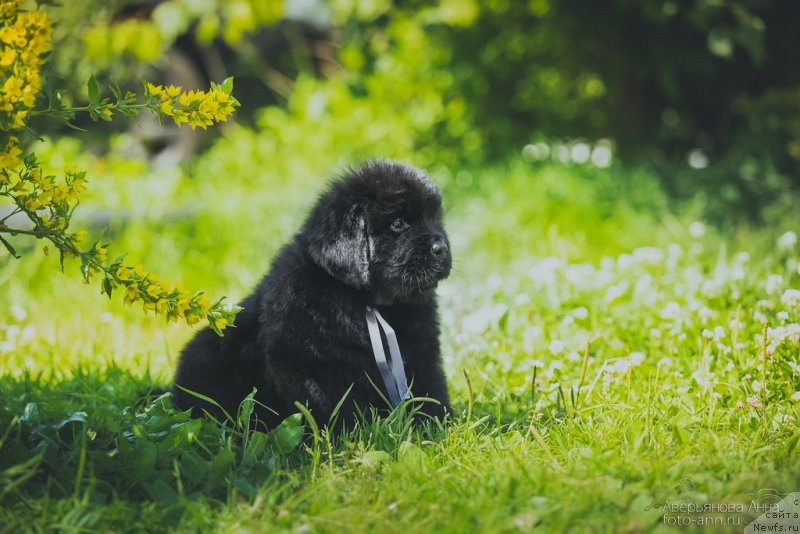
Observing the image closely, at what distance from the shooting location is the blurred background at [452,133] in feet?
17.9

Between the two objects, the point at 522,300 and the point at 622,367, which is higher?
the point at 522,300

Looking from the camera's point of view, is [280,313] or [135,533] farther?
[280,313]

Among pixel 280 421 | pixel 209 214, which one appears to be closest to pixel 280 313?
pixel 280 421

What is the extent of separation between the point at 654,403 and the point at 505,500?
90cm

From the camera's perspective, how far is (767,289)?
11.5 feet

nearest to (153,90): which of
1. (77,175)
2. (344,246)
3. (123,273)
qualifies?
(77,175)

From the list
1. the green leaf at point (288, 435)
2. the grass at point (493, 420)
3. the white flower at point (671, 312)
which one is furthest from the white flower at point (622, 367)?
the green leaf at point (288, 435)

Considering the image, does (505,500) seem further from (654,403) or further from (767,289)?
(767,289)

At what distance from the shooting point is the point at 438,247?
277cm

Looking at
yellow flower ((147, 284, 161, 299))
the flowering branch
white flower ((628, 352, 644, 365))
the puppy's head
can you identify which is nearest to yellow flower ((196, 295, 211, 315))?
the flowering branch

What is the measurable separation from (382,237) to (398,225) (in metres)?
0.09

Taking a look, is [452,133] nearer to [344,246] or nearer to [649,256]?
[649,256]

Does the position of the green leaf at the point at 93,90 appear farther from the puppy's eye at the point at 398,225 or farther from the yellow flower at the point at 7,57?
the puppy's eye at the point at 398,225

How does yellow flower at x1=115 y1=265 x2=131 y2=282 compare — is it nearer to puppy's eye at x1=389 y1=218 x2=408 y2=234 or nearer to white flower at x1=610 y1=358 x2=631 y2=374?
puppy's eye at x1=389 y1=218 x2=408 y2=234
